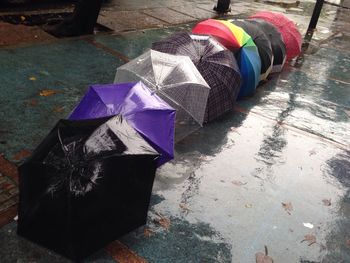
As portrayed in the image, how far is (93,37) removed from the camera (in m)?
7.56

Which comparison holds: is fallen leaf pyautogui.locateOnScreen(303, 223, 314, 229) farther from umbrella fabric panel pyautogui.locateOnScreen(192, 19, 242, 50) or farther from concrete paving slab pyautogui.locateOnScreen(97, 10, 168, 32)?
concrete paving slab pyautogui.locateOnScreen(97, 10, 168, 32)

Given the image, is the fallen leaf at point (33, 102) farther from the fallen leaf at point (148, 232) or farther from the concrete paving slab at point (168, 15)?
the concrete paving slab at point (168, 15)

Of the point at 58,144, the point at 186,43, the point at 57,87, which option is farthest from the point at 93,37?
the point at 58,144

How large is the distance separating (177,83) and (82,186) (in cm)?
198

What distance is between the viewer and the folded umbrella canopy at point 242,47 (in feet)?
18.3

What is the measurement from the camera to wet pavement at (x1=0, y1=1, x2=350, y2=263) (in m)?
3.22

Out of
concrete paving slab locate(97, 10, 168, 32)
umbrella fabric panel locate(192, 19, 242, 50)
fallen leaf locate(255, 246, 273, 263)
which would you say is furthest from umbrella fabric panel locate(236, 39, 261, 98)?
concrete paving slab locate(97, 10, 168, 32)

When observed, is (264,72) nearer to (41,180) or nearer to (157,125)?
(157,125)

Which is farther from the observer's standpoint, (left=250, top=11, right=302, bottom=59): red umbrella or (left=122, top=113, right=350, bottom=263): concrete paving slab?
(left=250, top=11, right=302, bottom=59): red umbrella

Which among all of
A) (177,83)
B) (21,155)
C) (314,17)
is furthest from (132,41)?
(314,17)

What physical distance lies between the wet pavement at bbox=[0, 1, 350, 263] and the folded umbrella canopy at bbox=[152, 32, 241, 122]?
14.3 inches

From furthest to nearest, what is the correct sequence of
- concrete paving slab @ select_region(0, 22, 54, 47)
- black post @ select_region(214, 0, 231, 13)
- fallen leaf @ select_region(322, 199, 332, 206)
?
black post @ select_region(214, 0, 231, 13)
concrete paving slab @ select_region(0, 22, 54, 47)
fallen leaf @ select_region(322, 199, 332, 206)

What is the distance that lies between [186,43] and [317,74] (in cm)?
406

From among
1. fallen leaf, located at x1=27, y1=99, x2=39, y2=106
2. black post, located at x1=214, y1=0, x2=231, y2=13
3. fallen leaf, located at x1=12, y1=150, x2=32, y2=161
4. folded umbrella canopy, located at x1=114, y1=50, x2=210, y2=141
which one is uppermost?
folded umbrella canopy, located at x1=114, y1=50, x2=210, y2=141
